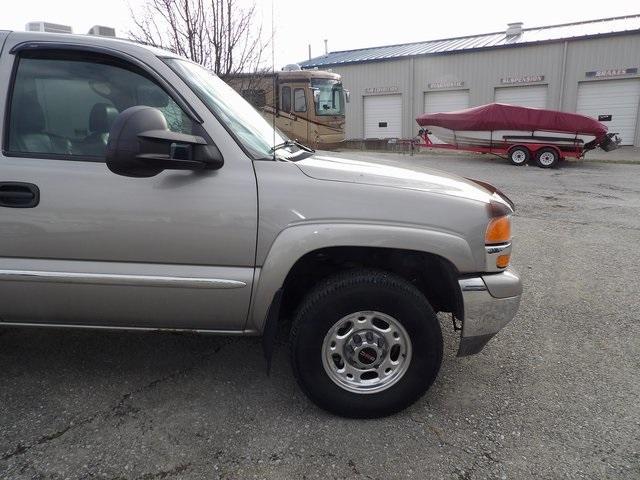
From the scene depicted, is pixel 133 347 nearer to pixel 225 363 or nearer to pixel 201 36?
pixel 225 363

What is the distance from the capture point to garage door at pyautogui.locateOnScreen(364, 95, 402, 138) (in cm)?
2673

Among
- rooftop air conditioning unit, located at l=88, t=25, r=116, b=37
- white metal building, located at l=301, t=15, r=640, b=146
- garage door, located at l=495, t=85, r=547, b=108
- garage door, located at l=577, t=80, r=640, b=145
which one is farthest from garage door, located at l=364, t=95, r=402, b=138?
rooftop air conditioning unit, located at l=88, t=25, r=116, b=37

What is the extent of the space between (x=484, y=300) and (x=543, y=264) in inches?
134

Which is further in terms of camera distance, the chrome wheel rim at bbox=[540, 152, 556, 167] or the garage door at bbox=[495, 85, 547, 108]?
the garage door at bbox=[495, 85, 547, 108]

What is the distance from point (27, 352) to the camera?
3387mm

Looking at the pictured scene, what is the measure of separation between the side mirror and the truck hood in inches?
21.2

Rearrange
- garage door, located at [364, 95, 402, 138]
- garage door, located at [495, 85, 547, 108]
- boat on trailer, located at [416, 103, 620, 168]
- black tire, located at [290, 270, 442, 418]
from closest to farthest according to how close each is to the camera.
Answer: black tire, located at [290, 270, 442, 418] → boat on trailer, located at [416, 103, 620, 168] → garage door, located at [495, 85, 547, 108] → garage door, located at [364, 95, 402, 138]

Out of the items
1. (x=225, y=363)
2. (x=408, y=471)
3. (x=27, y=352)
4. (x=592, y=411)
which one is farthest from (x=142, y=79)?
(x=592, y=411)

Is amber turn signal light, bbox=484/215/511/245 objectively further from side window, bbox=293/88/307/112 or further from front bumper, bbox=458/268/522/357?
side window, bbox=293/88/307/112

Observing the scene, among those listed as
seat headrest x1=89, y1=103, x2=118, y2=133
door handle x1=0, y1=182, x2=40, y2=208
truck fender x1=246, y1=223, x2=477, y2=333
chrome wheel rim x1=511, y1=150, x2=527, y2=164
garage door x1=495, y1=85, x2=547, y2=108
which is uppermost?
garage door x1=495, y1=85, x2=547, y2=108

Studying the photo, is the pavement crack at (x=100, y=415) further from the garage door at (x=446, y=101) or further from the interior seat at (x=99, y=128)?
the garage door at (x=446, y=101)

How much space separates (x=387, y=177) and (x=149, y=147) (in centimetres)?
124

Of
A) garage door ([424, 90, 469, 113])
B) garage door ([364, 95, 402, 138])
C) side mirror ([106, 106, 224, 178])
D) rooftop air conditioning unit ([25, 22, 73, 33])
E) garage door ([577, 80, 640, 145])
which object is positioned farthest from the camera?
garage door ([364, 95, 402, 138])

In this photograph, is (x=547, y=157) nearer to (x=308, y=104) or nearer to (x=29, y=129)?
(x=308, y=104)
